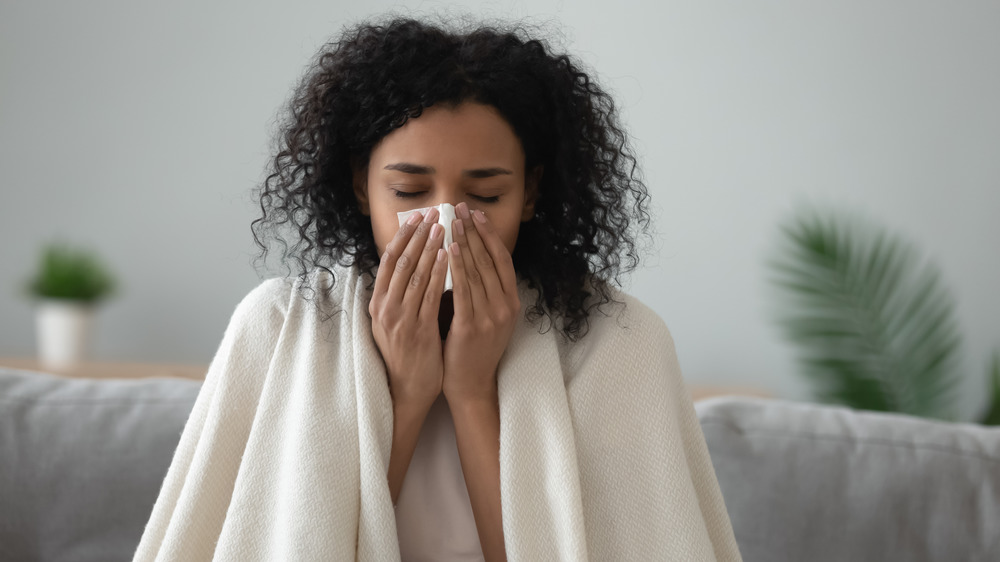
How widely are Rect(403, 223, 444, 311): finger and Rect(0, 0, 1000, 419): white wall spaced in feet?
4.11

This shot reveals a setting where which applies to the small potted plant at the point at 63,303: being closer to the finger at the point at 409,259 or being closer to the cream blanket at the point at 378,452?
the cream blanket at the point at 378,452

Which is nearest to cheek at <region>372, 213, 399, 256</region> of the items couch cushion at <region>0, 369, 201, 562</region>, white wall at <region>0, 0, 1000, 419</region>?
couch cushion at <region>0, 369, 201, 562</region>

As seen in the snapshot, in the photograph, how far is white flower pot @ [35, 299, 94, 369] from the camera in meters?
2.60

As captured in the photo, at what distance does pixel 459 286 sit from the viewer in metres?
1.02

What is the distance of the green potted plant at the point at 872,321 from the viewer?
2355mm

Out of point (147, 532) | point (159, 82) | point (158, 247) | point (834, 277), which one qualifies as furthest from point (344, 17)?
point (147, 532)

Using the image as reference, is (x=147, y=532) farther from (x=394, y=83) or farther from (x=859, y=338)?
(x=859, y=338)

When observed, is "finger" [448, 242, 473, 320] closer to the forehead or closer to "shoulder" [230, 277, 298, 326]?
the forehead

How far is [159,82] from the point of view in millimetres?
2787

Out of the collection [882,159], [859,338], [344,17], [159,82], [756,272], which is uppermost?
[344,17]

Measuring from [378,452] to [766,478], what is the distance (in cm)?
75

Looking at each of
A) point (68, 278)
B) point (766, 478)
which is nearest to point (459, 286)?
point (766, 478)

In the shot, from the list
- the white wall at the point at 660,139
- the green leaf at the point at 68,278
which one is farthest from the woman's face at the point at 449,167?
the green leaf at the point at 68,278

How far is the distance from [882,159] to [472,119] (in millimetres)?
1787
